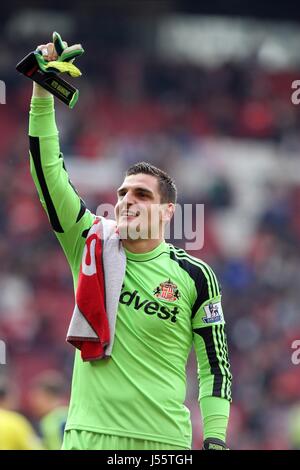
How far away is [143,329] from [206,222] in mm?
15850

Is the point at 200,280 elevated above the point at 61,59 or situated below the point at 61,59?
below

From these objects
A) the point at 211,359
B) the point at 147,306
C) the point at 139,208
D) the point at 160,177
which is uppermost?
the point at 160,177

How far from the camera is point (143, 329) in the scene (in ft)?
16.3

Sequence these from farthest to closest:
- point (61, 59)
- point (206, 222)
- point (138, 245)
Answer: point (206, 222)
point (138, 245)
point (61, 59)

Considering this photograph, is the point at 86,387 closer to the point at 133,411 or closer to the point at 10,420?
the point at 133,411

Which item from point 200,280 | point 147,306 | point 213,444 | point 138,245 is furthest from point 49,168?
point 213,444

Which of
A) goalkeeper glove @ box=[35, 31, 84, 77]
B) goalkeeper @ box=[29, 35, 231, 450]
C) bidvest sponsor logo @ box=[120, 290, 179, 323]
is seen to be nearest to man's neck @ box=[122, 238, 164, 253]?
goalkeeper @ box=[29, 35, 231, 450]

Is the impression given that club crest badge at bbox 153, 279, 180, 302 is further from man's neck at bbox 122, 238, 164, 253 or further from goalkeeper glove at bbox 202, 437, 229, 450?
goalkeeper glove at bbox 202, 437, 229, 450

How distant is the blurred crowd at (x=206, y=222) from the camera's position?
54.9ft

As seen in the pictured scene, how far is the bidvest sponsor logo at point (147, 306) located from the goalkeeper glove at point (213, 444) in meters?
0.60

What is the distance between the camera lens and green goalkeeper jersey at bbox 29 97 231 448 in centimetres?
487

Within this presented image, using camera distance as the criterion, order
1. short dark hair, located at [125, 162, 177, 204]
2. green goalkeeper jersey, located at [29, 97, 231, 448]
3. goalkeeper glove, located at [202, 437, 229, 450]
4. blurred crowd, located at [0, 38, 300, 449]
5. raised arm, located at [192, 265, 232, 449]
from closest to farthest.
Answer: green goalkeeper jersey, located at [29, 97, 231, 448] < goalkeeper glove, located at [202, 437, 229, 450] < raised arm, located at [192, 265, 232, 449] < short dark hair, located at [125, 162, 177, 204] < blurred crowd, located at [0, 38, 300, 449]

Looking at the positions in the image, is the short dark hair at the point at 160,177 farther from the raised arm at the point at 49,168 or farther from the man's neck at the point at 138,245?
the raised arm at the point at 49,168

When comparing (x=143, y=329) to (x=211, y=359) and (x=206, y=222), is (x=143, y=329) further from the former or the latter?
(x=206, y=222)
